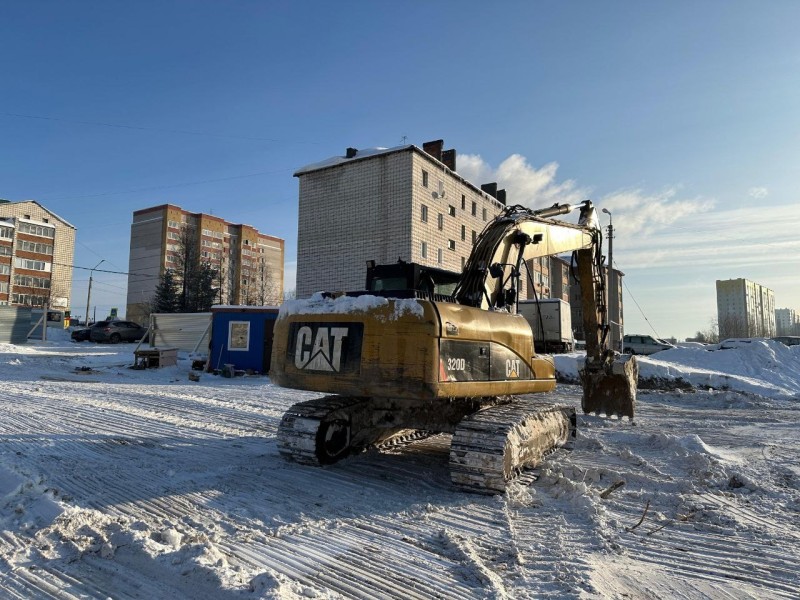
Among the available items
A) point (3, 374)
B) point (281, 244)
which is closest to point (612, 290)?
point (3, 374)

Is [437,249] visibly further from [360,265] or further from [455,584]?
[455,584]

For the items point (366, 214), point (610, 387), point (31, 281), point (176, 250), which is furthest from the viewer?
point (176, 250)

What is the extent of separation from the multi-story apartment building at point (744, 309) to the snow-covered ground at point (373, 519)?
88261mm

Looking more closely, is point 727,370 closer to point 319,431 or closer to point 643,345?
point 643,345

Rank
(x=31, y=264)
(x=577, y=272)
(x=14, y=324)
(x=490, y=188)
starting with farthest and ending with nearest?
(x=31, y=264), (x=490, y=188), (x=14, y=324), (x=577, y=272)

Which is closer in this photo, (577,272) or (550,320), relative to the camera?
(577,272)

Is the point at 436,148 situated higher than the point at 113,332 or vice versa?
the point at 436,148

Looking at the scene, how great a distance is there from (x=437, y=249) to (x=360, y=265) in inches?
239

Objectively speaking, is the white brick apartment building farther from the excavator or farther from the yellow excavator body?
the yellow excavator body

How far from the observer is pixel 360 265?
3039cm

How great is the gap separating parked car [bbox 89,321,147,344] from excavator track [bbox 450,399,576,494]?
3235 cm

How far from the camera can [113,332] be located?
32156 mm

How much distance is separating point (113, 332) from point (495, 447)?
33166mm

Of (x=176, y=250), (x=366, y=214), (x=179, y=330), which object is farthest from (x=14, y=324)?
(x=176, y=250)
